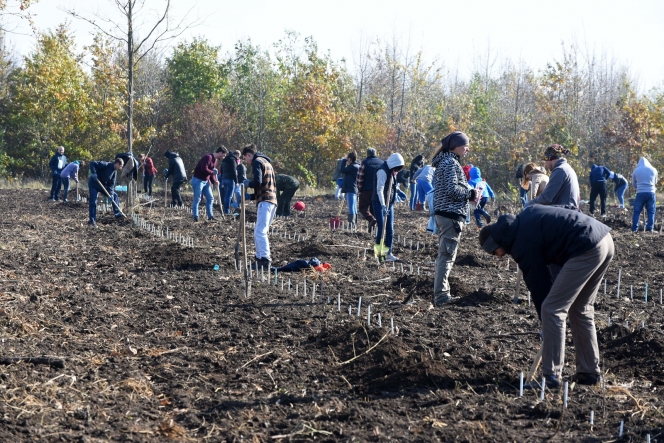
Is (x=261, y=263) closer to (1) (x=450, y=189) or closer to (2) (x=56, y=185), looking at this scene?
(1) (x=450, y=189)

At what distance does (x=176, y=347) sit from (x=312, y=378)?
162 centimetres

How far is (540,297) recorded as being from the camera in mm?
5352

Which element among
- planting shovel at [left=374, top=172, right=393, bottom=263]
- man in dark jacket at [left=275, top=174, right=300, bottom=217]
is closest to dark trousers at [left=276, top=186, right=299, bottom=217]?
man in dark jacket at [left=275, top=174, right=300, bottom=217]

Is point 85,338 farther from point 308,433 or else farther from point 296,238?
point 296,238

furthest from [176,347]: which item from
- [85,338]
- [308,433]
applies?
[308,433]

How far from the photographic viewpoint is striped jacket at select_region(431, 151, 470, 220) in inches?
322

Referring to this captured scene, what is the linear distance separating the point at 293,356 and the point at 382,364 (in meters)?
0.91

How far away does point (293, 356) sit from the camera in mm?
6438

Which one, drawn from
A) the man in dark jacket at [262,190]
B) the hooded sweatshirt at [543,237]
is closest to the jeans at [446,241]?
the man in dark jacket at [262,190]

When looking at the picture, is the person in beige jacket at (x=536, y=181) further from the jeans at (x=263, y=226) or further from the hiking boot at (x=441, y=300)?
the jeans at (x=263, y=226)

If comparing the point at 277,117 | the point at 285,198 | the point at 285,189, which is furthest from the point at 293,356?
the point at 277,117

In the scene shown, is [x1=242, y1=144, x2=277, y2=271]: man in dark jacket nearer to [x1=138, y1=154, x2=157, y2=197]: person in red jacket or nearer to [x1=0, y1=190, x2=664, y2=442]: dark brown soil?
[x1=0, y1=190, x2=664, y2=442]: dark brown soil

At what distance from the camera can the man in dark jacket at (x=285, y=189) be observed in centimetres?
1823

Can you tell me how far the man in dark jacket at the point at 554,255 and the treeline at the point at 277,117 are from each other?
27173mm
